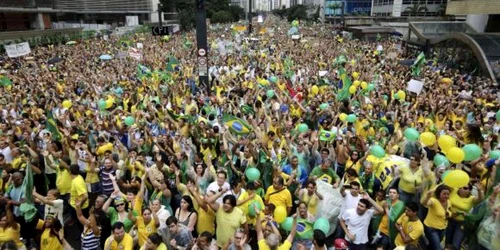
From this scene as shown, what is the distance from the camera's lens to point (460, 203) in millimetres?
4766

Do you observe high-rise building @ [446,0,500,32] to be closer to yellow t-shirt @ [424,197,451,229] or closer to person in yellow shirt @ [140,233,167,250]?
yellow t-shirt @ [424,197,451,229]

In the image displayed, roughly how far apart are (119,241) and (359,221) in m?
2.62

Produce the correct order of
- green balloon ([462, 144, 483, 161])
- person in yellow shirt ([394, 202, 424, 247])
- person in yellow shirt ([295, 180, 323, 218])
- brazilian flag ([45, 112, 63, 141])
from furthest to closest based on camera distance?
brazilian flag ([45, 112, 63, 141]) < green balloon ([462, 144, 483, 161]) < person in yellow shirt ([295, 180, 323, 218]) < person in yellow shirt ([394, 202, 424, 247])

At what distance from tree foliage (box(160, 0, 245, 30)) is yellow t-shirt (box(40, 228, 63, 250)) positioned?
41662 mm

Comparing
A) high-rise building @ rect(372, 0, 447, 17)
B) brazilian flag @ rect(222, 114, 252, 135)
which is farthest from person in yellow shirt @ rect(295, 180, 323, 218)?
high-rise building @ rect(372, 0, 447, 17)

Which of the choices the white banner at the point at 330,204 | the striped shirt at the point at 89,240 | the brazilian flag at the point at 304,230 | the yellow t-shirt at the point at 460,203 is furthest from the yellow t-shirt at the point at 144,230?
the yellow t-shirt at the point at 460,203

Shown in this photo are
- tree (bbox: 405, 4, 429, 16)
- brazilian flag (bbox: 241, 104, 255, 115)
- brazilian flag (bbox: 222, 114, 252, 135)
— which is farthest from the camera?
tree (bbox: 405, 4, 429, 16)

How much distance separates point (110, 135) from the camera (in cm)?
752

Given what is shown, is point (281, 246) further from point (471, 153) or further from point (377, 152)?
point (471, 153)

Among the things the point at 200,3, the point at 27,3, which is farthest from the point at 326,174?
the point at 27,3

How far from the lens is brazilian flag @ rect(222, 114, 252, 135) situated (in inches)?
291

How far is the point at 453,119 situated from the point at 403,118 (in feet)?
4.29

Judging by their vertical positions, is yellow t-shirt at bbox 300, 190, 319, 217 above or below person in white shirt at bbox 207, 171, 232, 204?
below

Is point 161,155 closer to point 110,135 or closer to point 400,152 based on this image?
point 110,135
